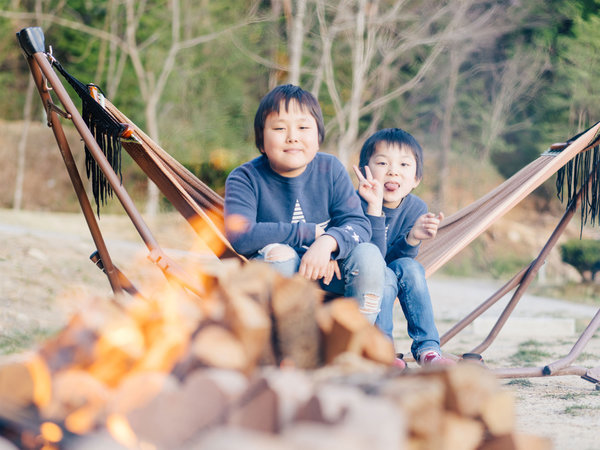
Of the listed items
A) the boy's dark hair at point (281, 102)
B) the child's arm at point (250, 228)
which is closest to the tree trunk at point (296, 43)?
the boy's dark hair at point (281, 102)

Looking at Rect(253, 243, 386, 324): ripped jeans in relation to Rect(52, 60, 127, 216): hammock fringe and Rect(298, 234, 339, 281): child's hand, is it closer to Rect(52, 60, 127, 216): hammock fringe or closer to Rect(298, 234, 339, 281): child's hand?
Rect(298, 234, 339, 281): child's hand

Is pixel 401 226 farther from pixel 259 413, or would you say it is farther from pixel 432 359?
pixel 259 413

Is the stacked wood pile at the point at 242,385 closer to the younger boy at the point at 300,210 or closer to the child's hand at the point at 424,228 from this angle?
the younger boy at the point at 300,210

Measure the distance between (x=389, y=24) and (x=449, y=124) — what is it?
12.2 feet

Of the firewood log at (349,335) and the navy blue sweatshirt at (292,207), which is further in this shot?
the navy blue sweatshirt at (292,207)

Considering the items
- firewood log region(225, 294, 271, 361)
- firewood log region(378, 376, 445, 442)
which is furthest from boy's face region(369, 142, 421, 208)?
firewood log region(378, 376, 445, 442)

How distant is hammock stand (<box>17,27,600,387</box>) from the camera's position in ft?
6.22

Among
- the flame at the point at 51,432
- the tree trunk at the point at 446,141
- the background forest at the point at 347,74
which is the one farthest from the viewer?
the tree trunk at the point at 446,141

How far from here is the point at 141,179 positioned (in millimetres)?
10820

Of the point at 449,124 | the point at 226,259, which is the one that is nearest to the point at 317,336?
the point at 226,259

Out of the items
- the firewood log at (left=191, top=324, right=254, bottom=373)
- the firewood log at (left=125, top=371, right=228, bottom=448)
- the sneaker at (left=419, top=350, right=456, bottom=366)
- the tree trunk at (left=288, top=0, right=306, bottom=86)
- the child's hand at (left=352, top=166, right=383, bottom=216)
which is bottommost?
the sneaker at (left=419, top=350, right=456, bottom=366)

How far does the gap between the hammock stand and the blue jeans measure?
118 millimetres

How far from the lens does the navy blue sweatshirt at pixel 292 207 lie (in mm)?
1826

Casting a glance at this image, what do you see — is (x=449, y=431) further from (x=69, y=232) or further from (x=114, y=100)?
(x=114, y=100)
